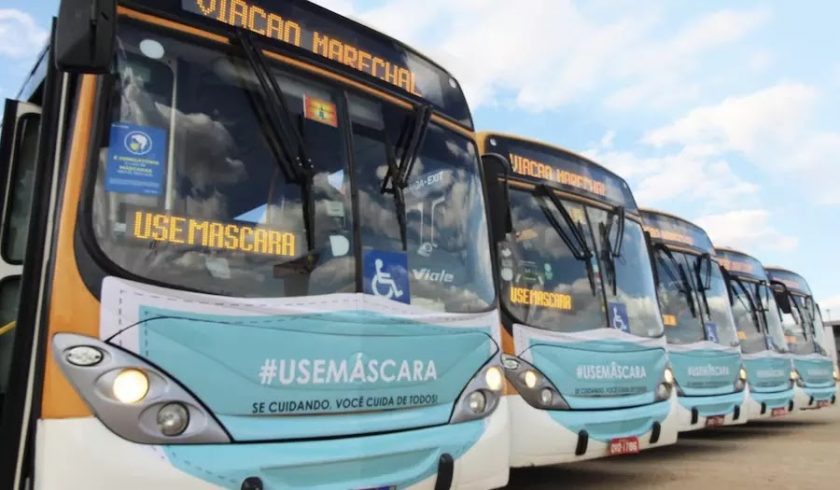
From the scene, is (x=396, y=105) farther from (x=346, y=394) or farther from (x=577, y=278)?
(x=577, y=278)

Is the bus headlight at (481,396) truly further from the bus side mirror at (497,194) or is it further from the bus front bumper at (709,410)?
the bus front bumper at (709,410)

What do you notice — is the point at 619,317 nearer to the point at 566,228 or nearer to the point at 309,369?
the point at 566,228

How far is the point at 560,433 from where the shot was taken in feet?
17.1

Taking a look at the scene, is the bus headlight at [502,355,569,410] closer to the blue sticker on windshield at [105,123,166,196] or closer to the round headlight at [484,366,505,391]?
the round headlight at [484,366,505,391]

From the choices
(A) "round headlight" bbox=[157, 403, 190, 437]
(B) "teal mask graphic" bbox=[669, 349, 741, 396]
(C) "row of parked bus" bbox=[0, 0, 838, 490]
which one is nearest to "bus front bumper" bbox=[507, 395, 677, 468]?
(C) "row of parked bus" bbox=[0, 0, 838, 490]

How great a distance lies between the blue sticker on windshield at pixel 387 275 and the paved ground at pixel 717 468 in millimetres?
3267

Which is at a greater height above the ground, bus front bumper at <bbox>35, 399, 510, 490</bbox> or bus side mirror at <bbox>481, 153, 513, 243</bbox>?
bus side mirror at <bbox>481, 153, 513, 243</bbox>

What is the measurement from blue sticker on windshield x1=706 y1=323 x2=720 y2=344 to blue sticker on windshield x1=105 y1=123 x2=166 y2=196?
7.51m

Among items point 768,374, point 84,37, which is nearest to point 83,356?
point 84,37

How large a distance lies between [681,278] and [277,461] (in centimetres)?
709

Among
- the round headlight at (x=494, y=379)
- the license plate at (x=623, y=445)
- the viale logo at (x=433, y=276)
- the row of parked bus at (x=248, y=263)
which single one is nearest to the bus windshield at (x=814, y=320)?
the license plate at (x=623, y=445)

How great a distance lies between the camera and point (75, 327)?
2715mm

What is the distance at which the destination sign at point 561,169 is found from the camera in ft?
19.8

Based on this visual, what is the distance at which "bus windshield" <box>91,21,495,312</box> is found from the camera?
2.98m
